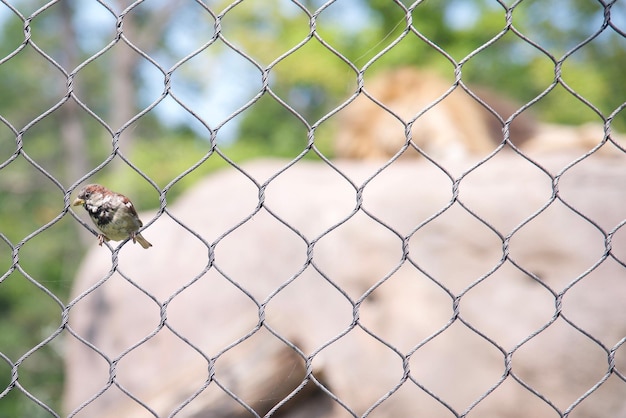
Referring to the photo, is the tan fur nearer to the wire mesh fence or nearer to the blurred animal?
the blurred animal

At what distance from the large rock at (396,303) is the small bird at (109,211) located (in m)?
0.94

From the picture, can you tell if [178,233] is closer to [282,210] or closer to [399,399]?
[282,210]

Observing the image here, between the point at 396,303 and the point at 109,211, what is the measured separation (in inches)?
54.7

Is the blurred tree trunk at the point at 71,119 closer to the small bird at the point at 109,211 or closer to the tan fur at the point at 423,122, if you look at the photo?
the tan fur at the point at 423,122

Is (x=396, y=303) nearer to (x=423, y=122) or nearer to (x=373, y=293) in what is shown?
(x=373, y=293)

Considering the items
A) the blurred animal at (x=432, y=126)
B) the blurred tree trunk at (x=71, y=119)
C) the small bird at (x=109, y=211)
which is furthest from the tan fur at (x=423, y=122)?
the small bird at (x=109, y=211)

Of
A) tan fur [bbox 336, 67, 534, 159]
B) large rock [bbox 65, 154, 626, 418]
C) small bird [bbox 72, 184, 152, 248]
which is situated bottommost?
tan fur [bbox 336, 67, 534, 159]

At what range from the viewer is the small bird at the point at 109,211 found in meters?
1.25

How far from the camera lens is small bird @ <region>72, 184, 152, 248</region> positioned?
125 cm

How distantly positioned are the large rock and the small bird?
3.09 ft

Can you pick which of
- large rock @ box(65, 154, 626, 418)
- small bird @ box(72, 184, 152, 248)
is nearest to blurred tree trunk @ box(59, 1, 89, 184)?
large rock @ box(65, 154, 626, 418)

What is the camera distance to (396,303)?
2.49 m

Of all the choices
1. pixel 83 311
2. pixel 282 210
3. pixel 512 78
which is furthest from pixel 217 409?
pixel 512 78

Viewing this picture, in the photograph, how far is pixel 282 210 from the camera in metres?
2.77
